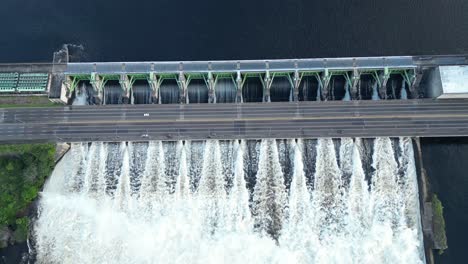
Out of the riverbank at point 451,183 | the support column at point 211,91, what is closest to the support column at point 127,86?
the support column at point 211,91

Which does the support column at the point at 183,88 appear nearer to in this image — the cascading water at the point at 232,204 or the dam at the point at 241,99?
the dam at the point at 241,99

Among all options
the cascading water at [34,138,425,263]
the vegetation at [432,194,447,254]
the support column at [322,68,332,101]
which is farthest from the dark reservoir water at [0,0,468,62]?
the vegetation at [432,194,447,254]

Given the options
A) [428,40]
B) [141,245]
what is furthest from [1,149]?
[428,40]

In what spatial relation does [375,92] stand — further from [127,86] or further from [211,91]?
[127,86]

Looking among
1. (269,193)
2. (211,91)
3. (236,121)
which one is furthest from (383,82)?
(211,91)

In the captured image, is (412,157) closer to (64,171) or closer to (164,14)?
(164,14)
